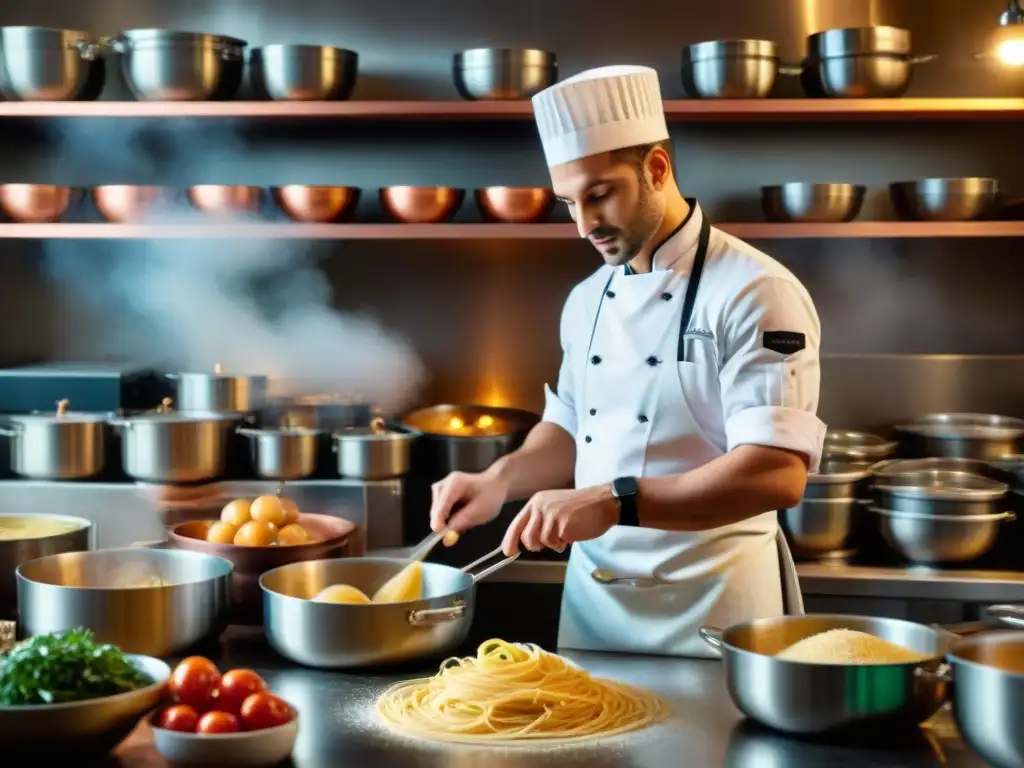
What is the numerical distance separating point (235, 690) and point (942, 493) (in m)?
2.14

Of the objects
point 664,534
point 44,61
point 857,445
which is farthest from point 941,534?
point 44,61

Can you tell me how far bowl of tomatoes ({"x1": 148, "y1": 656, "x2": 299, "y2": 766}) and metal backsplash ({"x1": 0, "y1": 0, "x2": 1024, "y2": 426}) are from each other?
2508 millimetres

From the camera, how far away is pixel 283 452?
3477 millimetres

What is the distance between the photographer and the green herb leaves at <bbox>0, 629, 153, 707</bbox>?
60.8 inches

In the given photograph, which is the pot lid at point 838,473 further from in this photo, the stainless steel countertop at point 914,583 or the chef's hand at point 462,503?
the chef's hand at point 462,503

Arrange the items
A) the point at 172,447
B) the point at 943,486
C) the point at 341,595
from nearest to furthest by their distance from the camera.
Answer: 1. the point at 341,595
2. the point at 943,486
3. the point at 172,447

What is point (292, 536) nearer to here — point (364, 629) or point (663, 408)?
point (364, 629)

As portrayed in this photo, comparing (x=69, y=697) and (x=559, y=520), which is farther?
(x=559, y=520)

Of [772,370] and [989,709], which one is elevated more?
[772,370]

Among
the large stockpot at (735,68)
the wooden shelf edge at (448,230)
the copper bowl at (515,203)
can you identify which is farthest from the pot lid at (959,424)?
the copper bowl at (515,203)

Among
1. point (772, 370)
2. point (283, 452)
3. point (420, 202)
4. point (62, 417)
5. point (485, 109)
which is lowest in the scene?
point (283, 452)

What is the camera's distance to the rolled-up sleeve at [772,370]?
7.32 ft

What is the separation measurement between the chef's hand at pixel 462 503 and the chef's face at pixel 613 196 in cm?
49

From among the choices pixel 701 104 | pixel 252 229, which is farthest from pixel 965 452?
pixel 252 229
